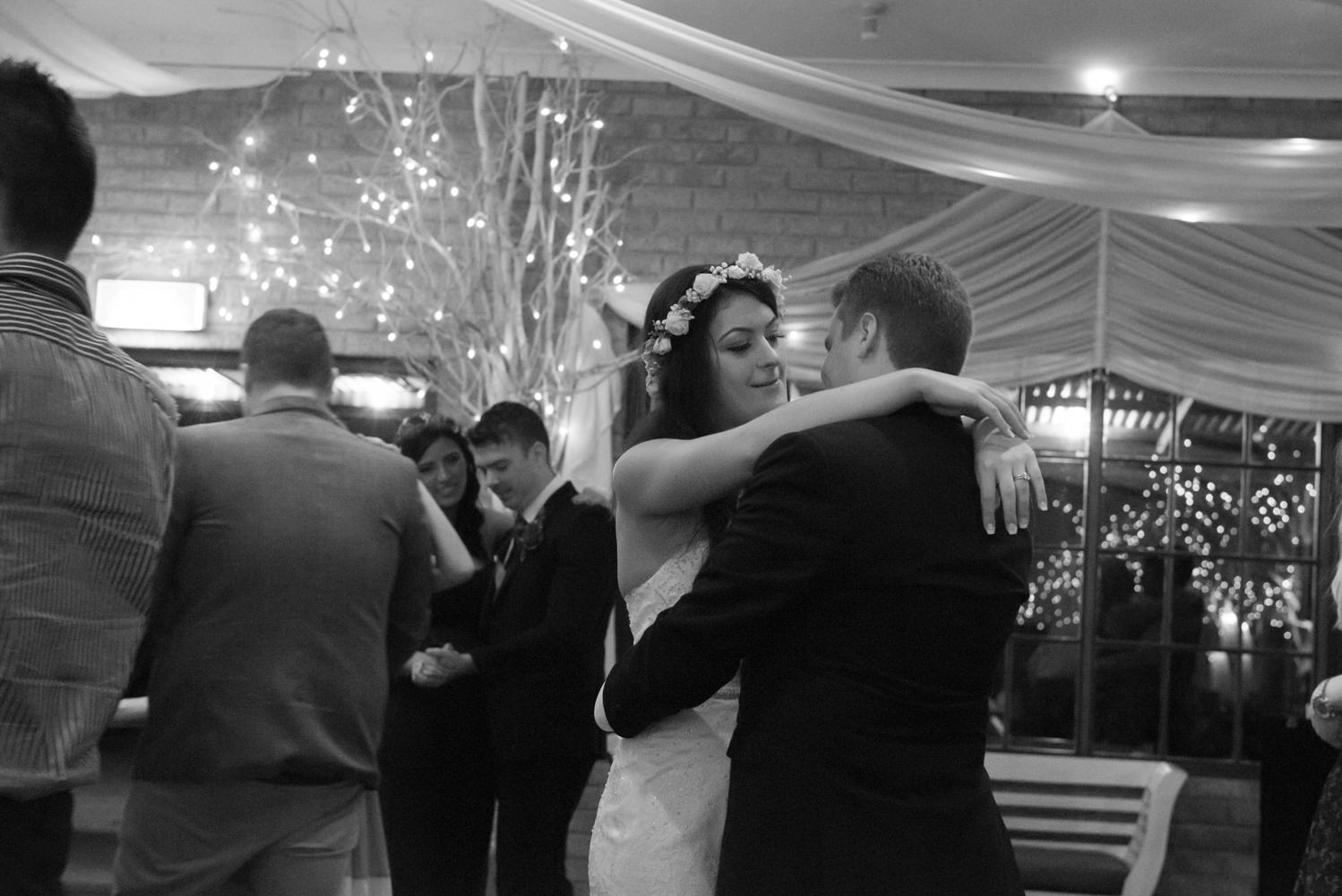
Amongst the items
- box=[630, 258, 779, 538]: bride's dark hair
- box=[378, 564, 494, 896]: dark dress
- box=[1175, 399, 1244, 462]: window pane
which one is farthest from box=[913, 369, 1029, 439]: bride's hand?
box=[1175, 399, 1244, 462]: window pane

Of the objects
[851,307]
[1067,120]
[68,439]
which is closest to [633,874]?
[851,307]

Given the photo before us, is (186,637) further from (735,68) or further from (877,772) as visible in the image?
(735,68)

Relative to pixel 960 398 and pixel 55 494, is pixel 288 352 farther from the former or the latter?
pixel 960 398

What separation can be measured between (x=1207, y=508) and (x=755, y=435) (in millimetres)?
5142

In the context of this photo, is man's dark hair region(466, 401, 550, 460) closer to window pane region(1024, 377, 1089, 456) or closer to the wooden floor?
the wooden floor

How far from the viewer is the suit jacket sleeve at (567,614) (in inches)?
154

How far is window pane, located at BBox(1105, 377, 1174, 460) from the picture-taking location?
21.9 feet

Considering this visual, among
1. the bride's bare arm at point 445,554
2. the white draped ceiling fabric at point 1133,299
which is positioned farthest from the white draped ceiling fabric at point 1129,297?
the bride's bare arm at point 445,554

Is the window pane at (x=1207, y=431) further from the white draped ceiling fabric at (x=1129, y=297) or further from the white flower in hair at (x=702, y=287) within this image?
the white flower in hair at (x=702, y=287)

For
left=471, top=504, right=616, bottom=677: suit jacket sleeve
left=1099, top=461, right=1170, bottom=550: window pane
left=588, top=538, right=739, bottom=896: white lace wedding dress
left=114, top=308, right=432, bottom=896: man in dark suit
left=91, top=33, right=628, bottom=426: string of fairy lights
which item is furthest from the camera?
left=1099, top=461, right=1170, bottom=550: window pane

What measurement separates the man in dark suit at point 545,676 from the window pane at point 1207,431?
11.5ft

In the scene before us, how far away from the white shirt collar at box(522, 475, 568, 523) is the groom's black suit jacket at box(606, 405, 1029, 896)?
7.53 feet

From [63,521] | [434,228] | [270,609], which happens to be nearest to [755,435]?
[63,521]

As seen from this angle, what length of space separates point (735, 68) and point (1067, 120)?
11.0ft
